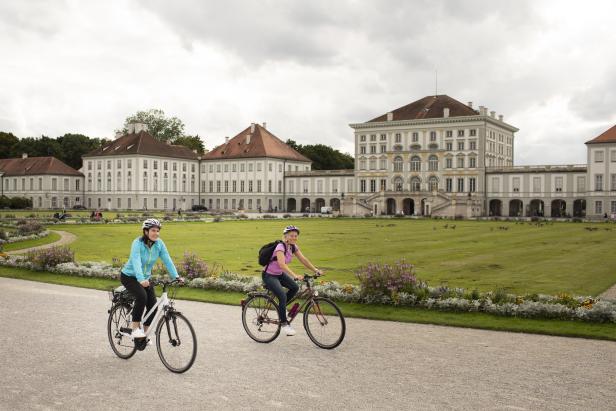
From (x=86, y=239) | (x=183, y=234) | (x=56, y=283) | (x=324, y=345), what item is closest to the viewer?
(x=324, y=345)

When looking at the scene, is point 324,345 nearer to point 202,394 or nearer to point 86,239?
point 202,394

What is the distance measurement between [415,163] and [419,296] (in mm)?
78660

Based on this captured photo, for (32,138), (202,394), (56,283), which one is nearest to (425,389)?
(202,394)

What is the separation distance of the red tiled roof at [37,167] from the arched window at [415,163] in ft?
178

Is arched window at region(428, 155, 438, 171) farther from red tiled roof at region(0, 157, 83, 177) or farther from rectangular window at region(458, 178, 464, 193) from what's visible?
red tiled roof at region(0, 157, 83, 177)

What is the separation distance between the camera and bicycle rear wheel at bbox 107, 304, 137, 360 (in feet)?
29.3

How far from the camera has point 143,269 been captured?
8.62m

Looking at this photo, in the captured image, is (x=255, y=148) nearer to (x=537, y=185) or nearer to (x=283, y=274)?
(x=537, y=185)

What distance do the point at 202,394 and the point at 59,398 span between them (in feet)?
5.25

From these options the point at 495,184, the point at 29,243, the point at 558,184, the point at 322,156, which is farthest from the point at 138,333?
the point at 322,156

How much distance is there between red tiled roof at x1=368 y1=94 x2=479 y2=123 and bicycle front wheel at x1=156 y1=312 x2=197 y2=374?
8353 cm

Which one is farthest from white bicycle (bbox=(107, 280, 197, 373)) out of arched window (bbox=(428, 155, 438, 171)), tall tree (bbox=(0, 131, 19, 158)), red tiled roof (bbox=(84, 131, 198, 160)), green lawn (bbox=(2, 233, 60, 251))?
tall tree (bbox=(0, 131, 19, 158))

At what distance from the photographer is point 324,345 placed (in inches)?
375

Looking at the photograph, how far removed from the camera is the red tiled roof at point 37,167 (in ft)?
336
